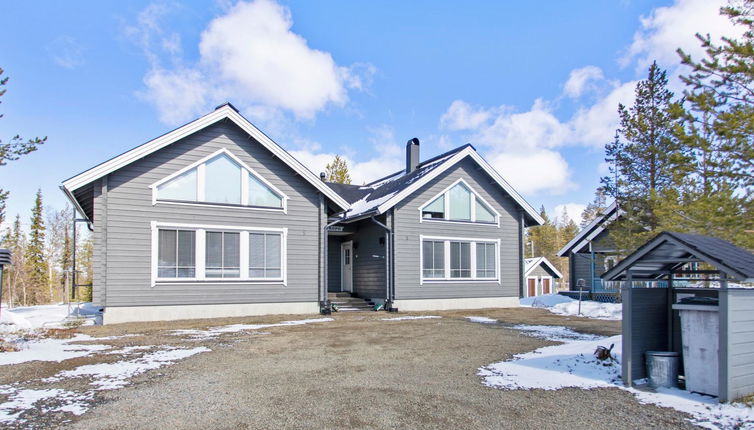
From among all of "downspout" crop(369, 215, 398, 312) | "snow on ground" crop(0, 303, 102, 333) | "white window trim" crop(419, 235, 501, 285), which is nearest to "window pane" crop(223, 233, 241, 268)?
"snow on ground" crop(0, 303, 102, 333)

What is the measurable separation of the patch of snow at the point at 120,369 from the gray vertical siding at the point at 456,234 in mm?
9872

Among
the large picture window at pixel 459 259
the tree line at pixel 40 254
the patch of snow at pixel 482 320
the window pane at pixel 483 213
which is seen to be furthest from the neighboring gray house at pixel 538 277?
the tree line at pixel 40 254

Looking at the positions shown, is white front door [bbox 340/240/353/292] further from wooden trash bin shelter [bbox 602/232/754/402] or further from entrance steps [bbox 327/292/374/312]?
wooden trash bin shelter [bbox 602/232/754/402]

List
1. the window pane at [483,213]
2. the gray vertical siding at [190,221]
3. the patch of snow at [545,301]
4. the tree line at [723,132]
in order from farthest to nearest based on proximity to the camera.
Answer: the patch of snow at [545,301], the window pane at [483,213], the gray vertical siding at [190,221], the tree line at [723,132]

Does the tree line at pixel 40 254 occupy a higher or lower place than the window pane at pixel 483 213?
lower

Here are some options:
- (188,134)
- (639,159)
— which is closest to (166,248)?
(188,134)

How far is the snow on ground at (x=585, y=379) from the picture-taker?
15.8ft

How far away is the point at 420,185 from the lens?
17.2m

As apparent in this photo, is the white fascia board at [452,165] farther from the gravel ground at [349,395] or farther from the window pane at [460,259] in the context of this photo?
the gravel ground at [349,395]

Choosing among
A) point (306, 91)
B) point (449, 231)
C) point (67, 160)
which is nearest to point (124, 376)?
point (449, 231)

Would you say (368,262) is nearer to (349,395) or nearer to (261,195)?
(261,195)

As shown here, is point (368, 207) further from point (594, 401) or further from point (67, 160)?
point (67, 160)

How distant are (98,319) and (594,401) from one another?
12865mm

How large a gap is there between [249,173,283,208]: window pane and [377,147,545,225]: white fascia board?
3539 millimetres
